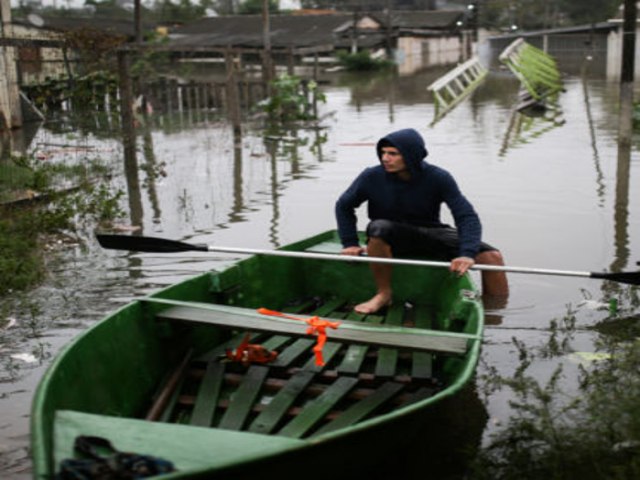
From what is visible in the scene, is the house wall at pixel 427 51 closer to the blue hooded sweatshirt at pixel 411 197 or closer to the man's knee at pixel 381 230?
the blue hooded sweatshirt at pixel 411 197

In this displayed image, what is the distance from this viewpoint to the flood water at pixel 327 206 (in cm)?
603

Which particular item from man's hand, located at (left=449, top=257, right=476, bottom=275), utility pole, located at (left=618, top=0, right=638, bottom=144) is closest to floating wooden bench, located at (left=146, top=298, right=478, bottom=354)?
man's hand, located at (left=449, top=257, right=476, bottom=275)

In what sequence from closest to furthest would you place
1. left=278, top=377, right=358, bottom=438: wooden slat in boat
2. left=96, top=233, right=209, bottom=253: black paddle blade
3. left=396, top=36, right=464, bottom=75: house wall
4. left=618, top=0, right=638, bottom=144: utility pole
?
left=278, top=377, right=358, bottom=438: wooden slat in boat
left=96, top=233, right=209, bottom=253: black paddle blade
left=618, top=0, right=638, bottom=144: utility pole
left=396, top=36, right=464, bottom=75: house wall

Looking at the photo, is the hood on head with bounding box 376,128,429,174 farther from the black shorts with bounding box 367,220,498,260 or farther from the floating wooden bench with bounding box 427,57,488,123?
the floating wooden bench with bounding box 427,57,488,123

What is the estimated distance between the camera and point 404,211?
5895mm

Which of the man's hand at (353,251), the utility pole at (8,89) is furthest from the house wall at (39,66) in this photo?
the man's hand at (353,251)

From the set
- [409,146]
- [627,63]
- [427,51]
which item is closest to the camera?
[409,146]

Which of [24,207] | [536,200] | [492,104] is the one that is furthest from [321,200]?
[492,104]

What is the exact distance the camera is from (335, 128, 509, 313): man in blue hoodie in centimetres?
555

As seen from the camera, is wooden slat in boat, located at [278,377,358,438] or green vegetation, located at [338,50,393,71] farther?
green vegetation, located at [338,50,393,71]

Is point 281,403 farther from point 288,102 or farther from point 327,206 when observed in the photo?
point 288,102

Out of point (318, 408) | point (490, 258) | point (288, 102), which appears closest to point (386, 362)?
point (318, 408)

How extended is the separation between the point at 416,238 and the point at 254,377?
182 cm

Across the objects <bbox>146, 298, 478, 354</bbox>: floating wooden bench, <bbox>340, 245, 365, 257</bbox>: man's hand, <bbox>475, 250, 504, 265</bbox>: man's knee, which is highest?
<bbox>340, 245, 365, 257</bbox>: man's hand
